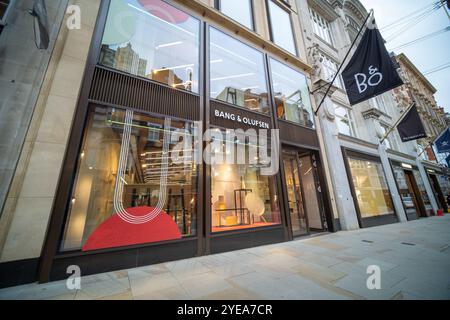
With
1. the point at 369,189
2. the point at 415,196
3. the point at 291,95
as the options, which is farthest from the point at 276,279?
the point at 415,196

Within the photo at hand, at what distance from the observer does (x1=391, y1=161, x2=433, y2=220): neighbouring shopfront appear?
11945mm

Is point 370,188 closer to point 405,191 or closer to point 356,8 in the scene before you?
point 405,191

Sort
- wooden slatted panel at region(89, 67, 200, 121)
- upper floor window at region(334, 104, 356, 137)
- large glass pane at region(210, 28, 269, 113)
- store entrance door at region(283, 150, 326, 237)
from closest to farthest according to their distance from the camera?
wooden slatted panel at region(89, 67, 200, 121) < large glass pane at region(210, 28, 269, 113) < store entrance door at region(283, 150, 326, 237) < upper floor window at region(334, 104, 356, 137)

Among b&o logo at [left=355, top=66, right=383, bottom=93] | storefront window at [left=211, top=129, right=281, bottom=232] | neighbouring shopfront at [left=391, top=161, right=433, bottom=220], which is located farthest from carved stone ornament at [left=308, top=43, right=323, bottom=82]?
neighbouring shopfront at [left=391, top=161, right=433, bottom=220]

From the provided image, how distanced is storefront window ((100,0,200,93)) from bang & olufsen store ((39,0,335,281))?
0.11 feet

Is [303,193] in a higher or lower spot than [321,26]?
lower

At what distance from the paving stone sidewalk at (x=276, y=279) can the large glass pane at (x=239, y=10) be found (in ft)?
32.9

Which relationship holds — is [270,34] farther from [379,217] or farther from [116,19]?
[379,217]

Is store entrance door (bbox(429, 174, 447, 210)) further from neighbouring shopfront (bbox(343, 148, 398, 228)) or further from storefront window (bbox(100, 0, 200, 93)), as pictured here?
storefront window (bbox(100, 0, 200, 93))

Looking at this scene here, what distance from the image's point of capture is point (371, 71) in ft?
23.4

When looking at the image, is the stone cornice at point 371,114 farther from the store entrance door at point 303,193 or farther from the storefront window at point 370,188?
the store entrance door at point 303,193

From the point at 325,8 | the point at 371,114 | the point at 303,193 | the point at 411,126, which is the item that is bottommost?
the point at 303,193

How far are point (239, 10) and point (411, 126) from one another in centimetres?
1443

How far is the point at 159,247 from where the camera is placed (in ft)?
13.6
